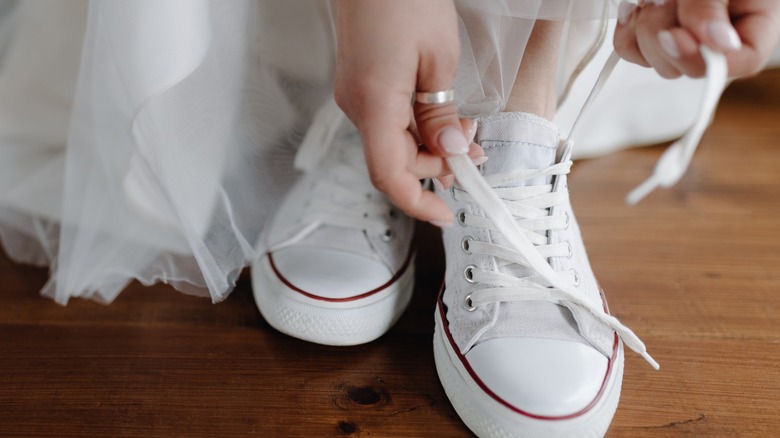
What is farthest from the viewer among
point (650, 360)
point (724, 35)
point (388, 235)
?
point (388, 235)

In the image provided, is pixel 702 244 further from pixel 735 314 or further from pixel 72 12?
pixel 72 12

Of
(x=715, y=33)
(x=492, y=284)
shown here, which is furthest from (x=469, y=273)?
(x=715, y=33)

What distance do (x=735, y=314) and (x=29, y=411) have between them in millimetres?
593

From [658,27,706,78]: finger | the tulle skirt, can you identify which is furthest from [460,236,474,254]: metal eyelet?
[658,27,706,78]: finger

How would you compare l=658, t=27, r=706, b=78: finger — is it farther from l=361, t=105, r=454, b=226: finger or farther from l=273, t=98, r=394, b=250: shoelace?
l=273, t=98, r=394, b=250: shoelace

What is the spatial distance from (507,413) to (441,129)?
0.20 metres

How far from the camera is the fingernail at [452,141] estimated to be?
0.43 metres

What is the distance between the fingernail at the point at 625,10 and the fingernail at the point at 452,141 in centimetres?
16

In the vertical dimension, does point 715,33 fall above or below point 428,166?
above

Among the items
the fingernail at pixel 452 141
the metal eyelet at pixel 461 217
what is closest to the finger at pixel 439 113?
the fingernail at pixel 452 141

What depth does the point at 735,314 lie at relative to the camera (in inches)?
23.2

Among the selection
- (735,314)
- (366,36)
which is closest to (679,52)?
(366,36)

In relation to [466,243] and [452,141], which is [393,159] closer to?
[452,141]

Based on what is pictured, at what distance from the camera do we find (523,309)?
19.7 inches
